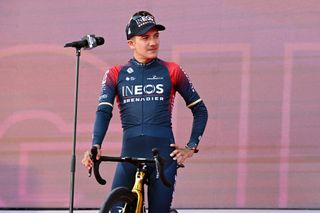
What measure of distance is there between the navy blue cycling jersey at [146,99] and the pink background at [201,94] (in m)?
2.36

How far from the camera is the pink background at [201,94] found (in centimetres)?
516

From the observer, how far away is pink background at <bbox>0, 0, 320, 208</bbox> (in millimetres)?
5156

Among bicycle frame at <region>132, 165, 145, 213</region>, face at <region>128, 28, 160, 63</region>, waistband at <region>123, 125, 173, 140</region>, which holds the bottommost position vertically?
bicycle frame at <region>132, 165, 145, 213</region>

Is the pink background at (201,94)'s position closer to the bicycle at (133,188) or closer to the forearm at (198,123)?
the forearm at (198,123)

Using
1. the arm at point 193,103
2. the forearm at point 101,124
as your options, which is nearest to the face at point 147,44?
the arm at point 193,103

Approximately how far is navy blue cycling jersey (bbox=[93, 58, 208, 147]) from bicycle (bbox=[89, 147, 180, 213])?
19 centimetres

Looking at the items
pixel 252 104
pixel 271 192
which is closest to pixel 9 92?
pixel 252 104

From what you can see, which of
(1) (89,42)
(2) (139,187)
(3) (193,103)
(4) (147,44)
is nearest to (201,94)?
(1) (89,42)

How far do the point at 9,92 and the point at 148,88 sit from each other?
3.06 meters

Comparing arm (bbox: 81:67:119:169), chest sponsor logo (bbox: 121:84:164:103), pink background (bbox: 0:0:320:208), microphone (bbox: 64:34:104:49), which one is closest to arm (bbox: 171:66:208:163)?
chest sponsor logo (bbox: 121:84:164:103)

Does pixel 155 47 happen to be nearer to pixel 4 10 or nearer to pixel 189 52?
pixel 189 52

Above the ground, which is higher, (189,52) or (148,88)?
(189,52)

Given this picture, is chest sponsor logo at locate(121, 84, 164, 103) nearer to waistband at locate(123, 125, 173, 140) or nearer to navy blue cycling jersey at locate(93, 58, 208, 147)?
navy blue cycling jersey at locate(93, 58, 208, 147)

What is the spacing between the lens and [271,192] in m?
5.19
